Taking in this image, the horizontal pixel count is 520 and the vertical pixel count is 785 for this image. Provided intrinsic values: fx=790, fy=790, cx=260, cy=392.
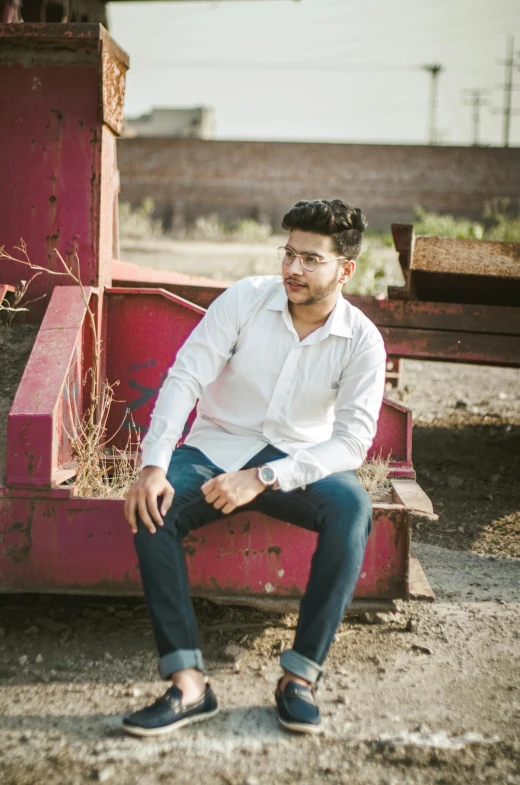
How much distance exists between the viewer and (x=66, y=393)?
3594mm

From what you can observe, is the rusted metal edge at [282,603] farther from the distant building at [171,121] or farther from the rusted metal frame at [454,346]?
the distant building at [171,121]

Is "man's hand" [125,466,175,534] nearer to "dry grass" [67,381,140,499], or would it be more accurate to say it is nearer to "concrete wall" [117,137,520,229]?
"dry grass" [67,381,140,499]

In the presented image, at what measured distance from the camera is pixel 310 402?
3.15 m

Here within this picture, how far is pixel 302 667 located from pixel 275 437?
89 cm

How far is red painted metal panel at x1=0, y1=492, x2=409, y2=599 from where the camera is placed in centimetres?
322

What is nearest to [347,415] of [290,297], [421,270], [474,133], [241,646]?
[290,297]

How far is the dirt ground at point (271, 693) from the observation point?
2.44 meters

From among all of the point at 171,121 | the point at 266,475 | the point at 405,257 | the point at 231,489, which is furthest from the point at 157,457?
the point at 171,121

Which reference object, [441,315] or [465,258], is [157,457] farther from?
[465,258]

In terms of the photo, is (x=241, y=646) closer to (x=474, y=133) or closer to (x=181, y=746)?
(x=181, y=746)

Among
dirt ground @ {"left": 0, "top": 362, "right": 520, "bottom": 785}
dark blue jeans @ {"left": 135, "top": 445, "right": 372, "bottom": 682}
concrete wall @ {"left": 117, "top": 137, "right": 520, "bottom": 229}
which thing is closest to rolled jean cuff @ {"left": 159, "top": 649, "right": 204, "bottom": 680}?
dark blue jeans @ {"left": 135, "top": 445, "right": 372, "bottom": 682}

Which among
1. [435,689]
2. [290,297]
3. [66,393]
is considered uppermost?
[290,297]

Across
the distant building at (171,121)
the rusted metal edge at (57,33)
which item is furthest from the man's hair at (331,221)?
the distant building at (171,121)

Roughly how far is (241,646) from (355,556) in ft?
2.68
